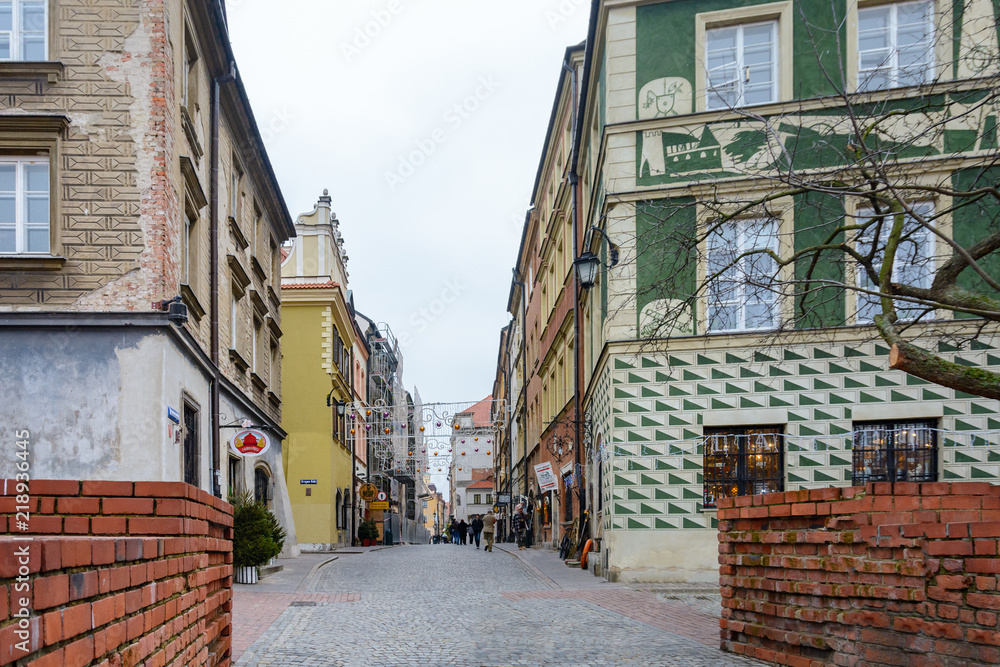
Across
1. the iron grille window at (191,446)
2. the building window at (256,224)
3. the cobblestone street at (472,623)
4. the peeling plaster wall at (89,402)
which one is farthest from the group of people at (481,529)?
the peeling plaster wall at (89,402)

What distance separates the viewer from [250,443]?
18.7 metres

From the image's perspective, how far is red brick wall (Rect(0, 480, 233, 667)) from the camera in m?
2.74

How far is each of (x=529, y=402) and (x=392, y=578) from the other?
24655 mm

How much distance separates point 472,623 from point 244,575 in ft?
21.9

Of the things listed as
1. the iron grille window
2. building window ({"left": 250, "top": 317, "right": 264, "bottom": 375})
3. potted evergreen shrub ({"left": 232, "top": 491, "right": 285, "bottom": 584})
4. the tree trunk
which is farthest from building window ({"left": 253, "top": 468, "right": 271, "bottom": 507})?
the tree trunk

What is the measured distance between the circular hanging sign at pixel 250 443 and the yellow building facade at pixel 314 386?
15490 millimetres

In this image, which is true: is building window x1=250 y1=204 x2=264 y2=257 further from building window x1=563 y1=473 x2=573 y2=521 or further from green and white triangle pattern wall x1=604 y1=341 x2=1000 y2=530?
green and white triangle pattern wall x1=604 y1=341 x2=1000 y2=530

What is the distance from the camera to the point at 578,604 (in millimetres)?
12695

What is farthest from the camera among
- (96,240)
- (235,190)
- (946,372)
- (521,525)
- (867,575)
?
(521,525)

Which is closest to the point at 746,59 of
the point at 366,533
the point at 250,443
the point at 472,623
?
the point at 472,623

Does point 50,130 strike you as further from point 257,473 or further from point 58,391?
point 257,473

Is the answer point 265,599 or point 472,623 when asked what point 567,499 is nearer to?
point 265,599

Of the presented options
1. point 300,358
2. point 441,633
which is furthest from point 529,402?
point 441,633

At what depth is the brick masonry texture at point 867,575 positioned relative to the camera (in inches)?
213
